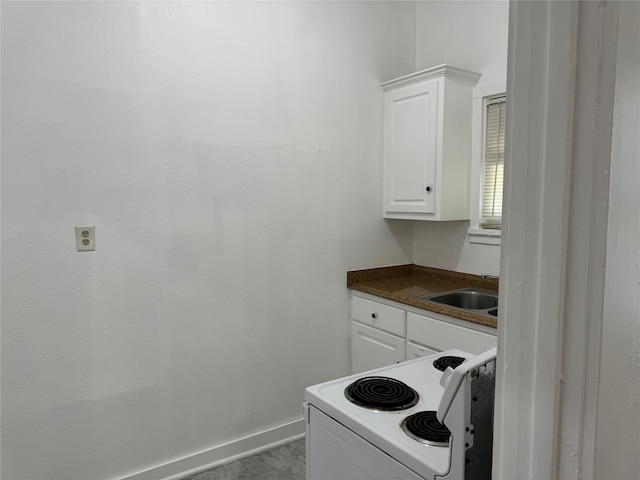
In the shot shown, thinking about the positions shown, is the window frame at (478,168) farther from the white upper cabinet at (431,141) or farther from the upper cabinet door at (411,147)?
the upper cabinet door at (411,147)

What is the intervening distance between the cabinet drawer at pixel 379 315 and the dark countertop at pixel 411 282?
0.24 feet

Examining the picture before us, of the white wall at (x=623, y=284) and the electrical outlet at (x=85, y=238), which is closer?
the white wall at (x=623, y=284)

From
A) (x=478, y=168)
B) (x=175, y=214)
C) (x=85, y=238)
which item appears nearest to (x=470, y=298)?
(x=478, y=168)

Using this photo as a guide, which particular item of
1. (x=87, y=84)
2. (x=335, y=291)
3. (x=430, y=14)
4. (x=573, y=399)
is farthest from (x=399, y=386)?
(x=430, y=14)

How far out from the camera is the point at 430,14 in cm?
313

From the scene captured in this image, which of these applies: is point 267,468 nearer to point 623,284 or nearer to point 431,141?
point 431,141

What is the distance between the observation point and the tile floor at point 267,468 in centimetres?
243

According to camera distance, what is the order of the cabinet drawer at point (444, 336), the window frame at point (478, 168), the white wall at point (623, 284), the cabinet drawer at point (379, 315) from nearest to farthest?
the white wall at point (623, 284) < the cabinet drawer at point (444, 336) < the cabinet drawer at point (379, 315) < the window frame at point (478, 168)

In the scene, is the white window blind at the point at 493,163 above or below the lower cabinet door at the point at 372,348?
above

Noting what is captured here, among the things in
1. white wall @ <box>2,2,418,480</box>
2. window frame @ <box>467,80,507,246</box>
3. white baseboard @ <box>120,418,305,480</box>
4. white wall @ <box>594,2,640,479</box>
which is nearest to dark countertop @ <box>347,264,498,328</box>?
white wall @ <box>2,2,418,480</box>

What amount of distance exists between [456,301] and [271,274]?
114 cm

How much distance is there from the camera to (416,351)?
2602mm

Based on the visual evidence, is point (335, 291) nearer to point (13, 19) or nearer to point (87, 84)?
point (87, 84)

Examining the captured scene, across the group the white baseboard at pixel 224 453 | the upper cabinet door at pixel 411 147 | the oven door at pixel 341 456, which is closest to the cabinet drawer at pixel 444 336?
the upper cabinet door at pixel 411 147
